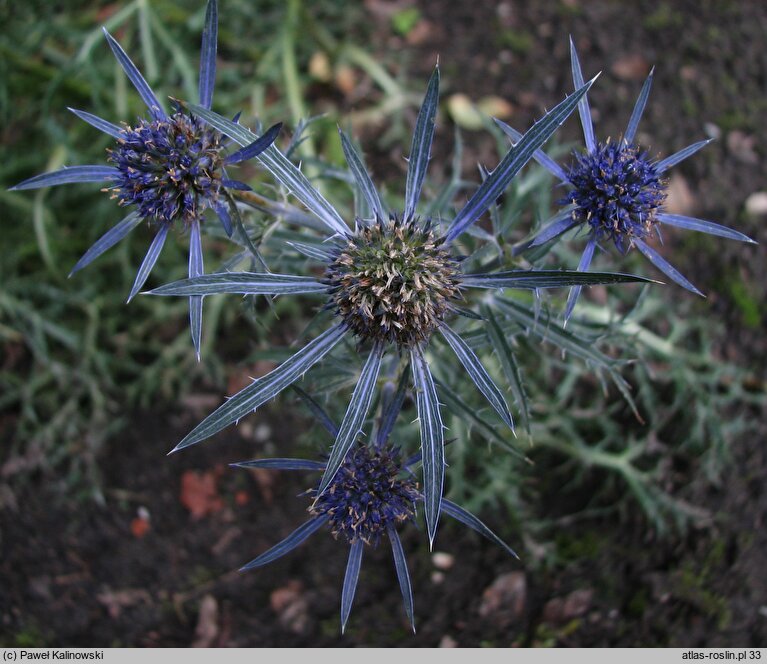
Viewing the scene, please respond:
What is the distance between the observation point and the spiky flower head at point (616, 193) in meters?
1.43

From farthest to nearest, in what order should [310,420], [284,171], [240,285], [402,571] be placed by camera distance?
[310,420] → [402,571] → [284,171] → [240,285]

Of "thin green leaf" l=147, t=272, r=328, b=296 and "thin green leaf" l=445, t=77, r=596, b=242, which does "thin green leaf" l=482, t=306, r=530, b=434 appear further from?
"thin green leaf" l=147, t=272, r=328, b=296

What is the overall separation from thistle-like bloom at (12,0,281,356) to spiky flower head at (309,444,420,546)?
22.5 inches

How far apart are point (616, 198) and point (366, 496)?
881 mm

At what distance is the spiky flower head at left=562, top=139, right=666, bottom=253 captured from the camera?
1429mm

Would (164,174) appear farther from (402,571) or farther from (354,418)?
(402,571)

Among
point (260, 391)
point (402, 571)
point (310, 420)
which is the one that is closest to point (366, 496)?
point (402, 571)

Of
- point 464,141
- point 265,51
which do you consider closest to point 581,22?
point 464,141

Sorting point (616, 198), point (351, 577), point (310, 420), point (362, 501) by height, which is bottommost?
point (351, 577)

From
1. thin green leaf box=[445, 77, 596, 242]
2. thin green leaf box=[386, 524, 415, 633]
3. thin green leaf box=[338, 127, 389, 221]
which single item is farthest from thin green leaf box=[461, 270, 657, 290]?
thin green leaf box=[386, 524, 415, 633]

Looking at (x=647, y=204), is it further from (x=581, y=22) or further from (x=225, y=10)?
(x=225, y=10)

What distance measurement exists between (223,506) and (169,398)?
516 mm

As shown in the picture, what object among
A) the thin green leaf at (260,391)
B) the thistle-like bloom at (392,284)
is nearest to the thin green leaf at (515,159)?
the thistle-like bloom at (392,284)

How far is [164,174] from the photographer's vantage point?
140 centimetres
